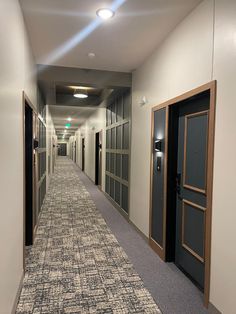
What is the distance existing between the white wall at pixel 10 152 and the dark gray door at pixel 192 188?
1.85 metres

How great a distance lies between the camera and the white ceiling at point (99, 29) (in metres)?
2.37

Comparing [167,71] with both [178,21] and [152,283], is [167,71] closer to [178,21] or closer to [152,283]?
[178,21]

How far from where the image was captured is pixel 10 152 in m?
1.95

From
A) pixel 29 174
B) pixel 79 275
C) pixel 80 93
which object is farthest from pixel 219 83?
pixel 80 93

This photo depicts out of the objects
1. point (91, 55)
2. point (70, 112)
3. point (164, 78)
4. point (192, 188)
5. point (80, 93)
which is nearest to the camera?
point (192, 188)

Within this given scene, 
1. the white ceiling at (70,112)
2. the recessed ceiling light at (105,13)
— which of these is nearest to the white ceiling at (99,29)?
the recessed ceiling light at (105,13)

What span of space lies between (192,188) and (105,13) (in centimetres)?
213

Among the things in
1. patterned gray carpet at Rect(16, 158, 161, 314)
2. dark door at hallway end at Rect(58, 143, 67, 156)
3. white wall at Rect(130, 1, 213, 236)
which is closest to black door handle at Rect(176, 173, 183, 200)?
white wall at Rect(130, 1, 213, 236)

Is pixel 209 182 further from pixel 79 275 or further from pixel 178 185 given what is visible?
pixel 79 275

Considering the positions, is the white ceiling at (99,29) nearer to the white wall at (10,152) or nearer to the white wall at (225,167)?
the white wall at (10,152)

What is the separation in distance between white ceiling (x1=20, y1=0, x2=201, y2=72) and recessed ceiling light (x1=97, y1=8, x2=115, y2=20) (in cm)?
6

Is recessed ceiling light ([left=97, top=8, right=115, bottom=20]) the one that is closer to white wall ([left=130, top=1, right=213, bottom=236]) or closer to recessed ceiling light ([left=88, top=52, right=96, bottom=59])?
white wall ([left=130, top=1, right=213, bottom=236])

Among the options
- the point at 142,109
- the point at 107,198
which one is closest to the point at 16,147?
Answer: the point at 142,109

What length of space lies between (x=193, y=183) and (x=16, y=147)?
75.0 inches
